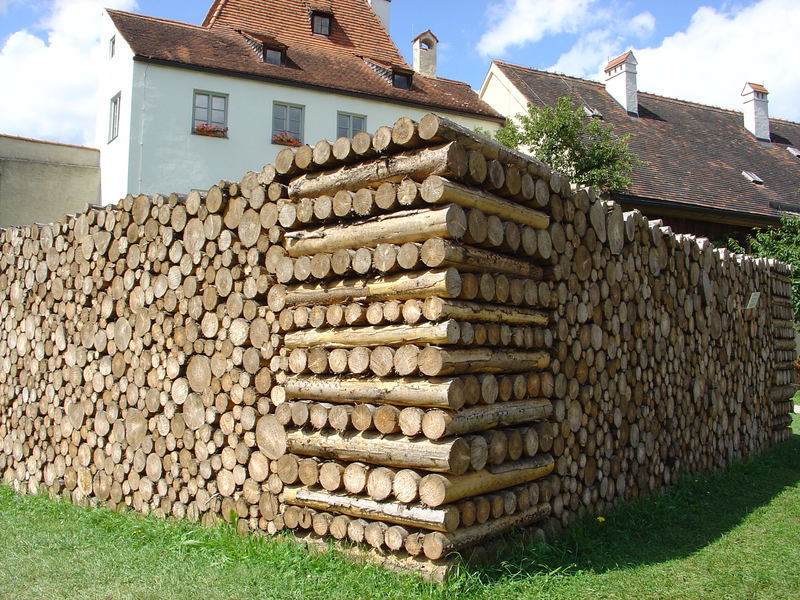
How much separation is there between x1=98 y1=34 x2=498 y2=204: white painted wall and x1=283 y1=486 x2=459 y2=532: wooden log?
46.5 feet

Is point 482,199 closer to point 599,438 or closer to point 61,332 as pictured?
point 599,438

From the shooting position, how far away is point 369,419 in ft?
15.5

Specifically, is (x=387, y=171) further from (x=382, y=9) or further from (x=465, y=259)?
(x=382, y=9)

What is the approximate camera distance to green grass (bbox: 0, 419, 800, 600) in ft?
14.6

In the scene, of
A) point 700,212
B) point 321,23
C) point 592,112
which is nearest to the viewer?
point 700,212

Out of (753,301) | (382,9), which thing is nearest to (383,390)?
(753,301)

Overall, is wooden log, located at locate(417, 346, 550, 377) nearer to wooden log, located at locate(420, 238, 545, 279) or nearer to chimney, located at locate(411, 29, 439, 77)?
wooden log, located at locate(420, 238, 545, 279)

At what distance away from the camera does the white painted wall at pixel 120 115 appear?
1806 cm

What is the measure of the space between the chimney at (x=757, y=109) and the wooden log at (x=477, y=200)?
2442cm

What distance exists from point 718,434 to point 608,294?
319cm

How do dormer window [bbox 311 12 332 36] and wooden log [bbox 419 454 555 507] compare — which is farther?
dormer window [bbox 311 12 332 36]

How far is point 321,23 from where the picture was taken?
23641mm

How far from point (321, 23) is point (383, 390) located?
21252 mm

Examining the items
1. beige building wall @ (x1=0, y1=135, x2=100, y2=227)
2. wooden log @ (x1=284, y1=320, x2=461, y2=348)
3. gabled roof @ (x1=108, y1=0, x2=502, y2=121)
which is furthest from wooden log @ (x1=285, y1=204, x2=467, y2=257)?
gabled roof @ (x1=108, y1=0, x2=502, y2=121)
